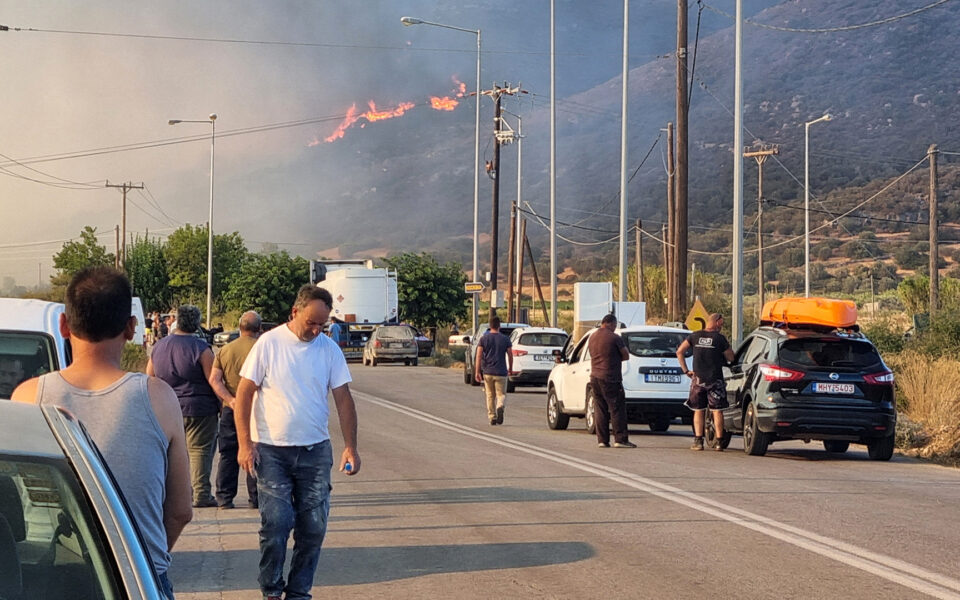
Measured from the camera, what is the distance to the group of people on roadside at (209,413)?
482 cm

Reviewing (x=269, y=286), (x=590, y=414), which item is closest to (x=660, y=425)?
(x=590, y=414)

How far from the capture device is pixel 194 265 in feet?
312

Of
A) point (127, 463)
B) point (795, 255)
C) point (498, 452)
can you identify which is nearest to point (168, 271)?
point (795, 255)

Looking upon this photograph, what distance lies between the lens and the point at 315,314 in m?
7.95

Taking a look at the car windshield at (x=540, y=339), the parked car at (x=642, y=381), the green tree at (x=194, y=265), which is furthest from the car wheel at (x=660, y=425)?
the green tree at (x=194, y=265)

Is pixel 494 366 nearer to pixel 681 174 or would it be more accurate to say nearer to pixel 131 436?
pixel 681 174

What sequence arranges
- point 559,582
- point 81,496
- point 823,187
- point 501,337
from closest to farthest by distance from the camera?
point 81,496
point 559,582
point 501,337
point 823,187

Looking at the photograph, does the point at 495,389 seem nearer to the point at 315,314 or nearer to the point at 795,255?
the point at 315,314

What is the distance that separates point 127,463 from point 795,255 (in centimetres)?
10459

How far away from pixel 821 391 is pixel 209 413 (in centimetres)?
831

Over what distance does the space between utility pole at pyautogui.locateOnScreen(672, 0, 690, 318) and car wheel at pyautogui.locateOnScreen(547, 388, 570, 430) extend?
1233 cm

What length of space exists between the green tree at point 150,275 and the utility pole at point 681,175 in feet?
209

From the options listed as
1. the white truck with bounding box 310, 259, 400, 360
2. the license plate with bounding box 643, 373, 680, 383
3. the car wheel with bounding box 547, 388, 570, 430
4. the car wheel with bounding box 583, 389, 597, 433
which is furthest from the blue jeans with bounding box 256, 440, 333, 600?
the white truck with bounding box 310, 259, 400, 360

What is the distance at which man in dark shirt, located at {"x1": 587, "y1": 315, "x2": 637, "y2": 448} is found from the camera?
1883 cm
